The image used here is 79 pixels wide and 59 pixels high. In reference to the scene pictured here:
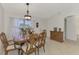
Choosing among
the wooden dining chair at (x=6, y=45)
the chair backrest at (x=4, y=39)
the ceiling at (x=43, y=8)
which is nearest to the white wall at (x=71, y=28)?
the ceiling at (x=43, y=8)

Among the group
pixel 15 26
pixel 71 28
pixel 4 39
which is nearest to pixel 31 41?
pixel 15 26

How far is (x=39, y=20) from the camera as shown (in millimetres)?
3221

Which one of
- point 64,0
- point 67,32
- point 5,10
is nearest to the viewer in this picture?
point 64,0

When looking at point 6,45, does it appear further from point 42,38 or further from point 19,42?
point 42,38

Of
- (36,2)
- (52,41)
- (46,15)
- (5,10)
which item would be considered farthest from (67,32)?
(5,10)

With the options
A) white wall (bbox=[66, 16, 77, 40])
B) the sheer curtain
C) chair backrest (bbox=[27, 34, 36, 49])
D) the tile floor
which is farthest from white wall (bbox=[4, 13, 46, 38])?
white wall (bbox=[66, 16, 77, 40])

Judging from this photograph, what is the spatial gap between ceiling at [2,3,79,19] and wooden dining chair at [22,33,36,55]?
2.08 feet

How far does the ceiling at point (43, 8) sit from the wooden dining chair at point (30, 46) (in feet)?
2.08

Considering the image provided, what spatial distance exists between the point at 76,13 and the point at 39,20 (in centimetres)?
106

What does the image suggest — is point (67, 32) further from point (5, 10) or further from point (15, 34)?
point (5, 10)

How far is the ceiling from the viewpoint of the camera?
297 cm

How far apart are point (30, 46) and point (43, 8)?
3.60 ft

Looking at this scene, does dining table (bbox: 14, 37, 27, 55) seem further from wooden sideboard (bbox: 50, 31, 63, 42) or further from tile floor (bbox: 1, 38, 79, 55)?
wooden sideboard (bbox: 50, 31, 63, 42)

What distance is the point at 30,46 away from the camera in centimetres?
311
